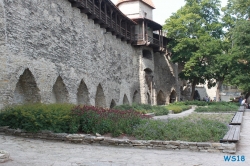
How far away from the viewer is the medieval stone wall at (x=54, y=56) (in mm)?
11672

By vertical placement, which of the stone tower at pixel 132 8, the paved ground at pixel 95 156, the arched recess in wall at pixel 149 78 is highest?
the stone tower at pixel 132 8

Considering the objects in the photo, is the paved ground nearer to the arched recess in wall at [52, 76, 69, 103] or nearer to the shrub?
the shrub

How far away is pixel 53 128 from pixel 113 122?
6.76 ft

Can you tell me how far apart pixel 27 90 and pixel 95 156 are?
311 inches

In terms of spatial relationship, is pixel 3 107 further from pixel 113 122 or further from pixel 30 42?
pixel 113 122

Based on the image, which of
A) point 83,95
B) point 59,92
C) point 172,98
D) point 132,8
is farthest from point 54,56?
point 172,98

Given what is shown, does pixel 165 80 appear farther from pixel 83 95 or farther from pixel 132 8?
A: pixel 83 95

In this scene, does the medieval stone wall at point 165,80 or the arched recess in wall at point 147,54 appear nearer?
the arched recess in wall at point 147,54

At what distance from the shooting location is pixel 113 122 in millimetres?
9508

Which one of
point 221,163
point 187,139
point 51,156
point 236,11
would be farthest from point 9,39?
point 236,11

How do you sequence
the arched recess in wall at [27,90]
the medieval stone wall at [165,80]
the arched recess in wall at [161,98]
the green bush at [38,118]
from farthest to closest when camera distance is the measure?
1. the arched recess in wall at [161,98]
2. the medieval stone wall at [165,80]
3. the arched recess in wall at [27,90]
4. the green bush at [38,118]

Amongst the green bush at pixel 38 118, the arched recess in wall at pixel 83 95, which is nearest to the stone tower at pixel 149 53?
the arched recess in wall at pixel 83 95

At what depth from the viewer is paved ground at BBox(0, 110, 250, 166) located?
20.6ft

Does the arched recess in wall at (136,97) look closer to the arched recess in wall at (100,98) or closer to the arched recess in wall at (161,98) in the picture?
the arched recess in wall at (161,98)
